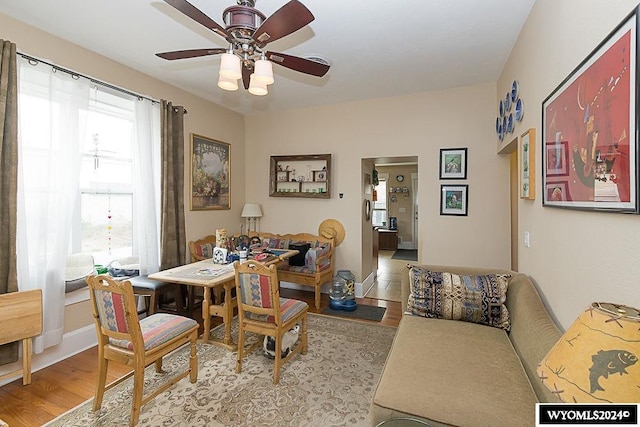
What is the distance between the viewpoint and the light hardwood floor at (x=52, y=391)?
1.97 metres

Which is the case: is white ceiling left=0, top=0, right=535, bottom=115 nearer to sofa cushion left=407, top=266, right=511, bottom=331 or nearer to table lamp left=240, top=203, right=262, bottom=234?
table lamp left=240, top=203, right=262, bottom=234

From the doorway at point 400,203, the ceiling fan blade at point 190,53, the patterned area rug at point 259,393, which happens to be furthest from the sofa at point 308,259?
the doorway at point 400,203

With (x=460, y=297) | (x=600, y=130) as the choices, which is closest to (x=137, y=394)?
(x=460, y=297)

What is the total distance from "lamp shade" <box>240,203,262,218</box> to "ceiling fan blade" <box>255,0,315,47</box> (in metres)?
3.25

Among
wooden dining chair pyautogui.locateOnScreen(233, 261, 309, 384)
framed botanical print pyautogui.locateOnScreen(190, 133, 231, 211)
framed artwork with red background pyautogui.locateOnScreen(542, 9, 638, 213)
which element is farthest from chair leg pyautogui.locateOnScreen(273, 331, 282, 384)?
framed botanical print pyautogui.locateOnScreen(190, 133, 231, 211)

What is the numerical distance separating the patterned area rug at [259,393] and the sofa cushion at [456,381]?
0.59 m

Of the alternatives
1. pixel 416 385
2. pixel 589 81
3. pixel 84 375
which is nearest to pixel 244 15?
pixel 589 81

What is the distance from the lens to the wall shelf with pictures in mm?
4535

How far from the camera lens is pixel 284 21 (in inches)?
61.1

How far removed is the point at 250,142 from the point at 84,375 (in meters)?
3.70

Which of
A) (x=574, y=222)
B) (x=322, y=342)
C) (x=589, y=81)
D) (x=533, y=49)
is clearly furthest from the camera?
(x=322, y=342)

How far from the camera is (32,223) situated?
96.8 inches

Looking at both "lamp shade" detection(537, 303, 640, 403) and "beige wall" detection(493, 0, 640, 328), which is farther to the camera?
Result: "beige wall" detection(493, 0, 640, 328)

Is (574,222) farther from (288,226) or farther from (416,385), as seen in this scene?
(288,226)
